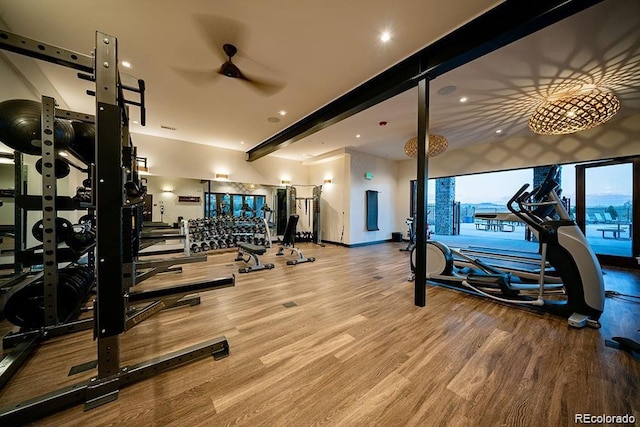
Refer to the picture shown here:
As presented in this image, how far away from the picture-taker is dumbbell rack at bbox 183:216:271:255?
5.41m

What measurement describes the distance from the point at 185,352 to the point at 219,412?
0.60 metres

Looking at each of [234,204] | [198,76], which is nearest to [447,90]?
[198,76]

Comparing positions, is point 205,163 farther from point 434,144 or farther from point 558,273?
point 558,273

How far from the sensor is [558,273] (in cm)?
247

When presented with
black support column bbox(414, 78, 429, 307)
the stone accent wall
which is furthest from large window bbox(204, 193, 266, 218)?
the stone accent wall

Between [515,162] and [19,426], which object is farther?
[515,162]

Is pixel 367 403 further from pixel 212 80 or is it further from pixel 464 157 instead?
pixel 464 157

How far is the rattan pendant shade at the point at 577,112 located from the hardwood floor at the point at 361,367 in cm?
253

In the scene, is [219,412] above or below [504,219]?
below

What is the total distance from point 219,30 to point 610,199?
8602 mm

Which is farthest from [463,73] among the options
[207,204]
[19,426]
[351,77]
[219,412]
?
[207,204]

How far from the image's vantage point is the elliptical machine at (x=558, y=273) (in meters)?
2.24

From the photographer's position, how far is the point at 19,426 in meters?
1.16

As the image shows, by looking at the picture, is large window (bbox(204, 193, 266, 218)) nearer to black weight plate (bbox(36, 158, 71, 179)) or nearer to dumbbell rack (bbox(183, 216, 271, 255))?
dumbbell rack (bbox(183, 216, 271, 255))
